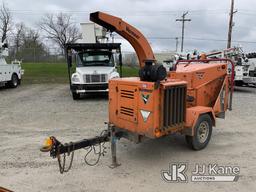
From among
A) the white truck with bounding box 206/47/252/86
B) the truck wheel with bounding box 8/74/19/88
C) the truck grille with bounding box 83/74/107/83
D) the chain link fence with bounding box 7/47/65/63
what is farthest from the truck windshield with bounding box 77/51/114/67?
the chain link fence with bounding box 7/47/65/63

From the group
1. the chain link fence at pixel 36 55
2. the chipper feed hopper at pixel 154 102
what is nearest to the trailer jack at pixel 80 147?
the chipper feed hopper at pixel 154 102

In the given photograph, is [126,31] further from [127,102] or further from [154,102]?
[154,102]

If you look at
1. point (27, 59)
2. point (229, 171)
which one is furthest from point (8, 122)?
point (27, 59)

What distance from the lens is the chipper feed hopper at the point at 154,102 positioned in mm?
4164

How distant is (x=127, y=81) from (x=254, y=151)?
9.27 ft

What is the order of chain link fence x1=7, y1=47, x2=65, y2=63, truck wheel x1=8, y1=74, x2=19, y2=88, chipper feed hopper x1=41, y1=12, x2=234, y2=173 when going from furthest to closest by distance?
chain link fence x1=7, y1=47, x2=65, y2=63 → truck wheel x1=8, y1=74, x2=19, y2=88 → chipper feed hopper x1=41, y1=12, x2=234, y2=173

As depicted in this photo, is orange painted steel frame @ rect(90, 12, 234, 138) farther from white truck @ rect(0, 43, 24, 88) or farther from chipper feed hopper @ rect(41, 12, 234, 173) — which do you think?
white truck @ rect(0, 43, 24, 88)

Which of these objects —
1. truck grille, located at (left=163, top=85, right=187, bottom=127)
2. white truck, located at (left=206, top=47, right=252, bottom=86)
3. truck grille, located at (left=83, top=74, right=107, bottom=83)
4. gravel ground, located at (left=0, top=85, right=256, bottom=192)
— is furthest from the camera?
white truck, located at (left=206, top=47, right=252, bottom=86)

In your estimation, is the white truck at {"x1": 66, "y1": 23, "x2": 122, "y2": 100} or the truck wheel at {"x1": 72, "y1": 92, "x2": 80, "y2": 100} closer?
the white truck at {"x1": 66, "y1": 23, "x2": 122, "y2": 100}

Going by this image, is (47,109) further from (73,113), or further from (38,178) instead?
(38,178)

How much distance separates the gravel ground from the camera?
3857 millimetres

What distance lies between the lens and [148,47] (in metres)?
5.73

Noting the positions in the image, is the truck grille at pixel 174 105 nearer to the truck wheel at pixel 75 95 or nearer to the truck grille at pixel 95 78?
the truck grille at pixel 95 78

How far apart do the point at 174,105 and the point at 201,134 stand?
3.70 ft
